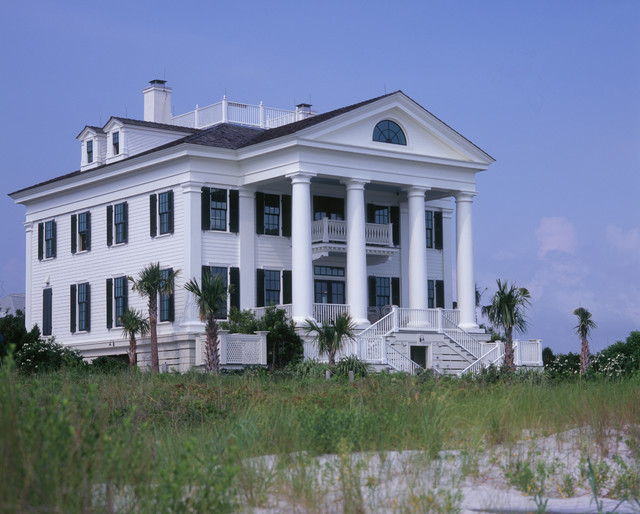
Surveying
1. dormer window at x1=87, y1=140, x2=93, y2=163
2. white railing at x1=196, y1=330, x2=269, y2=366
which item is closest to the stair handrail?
white railing at x1=196, y1=330, x2=269, y2=366

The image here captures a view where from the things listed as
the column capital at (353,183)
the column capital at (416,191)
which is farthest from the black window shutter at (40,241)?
the column capital at (416,191)

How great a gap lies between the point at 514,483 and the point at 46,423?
549 centimetres

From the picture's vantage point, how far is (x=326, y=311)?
40125 mm

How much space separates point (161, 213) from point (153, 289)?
3.76m

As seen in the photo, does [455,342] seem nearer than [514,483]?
No

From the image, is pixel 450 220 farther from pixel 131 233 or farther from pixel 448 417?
pixel 448 417

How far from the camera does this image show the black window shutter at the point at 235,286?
39878 millimetres

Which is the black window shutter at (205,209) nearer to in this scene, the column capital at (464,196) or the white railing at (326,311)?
the white railing at (326,311)

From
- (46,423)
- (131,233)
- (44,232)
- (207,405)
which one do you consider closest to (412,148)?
(131,233)

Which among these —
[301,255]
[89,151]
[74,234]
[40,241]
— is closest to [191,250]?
[301,255]

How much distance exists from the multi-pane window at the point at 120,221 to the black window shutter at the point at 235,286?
5.31 m

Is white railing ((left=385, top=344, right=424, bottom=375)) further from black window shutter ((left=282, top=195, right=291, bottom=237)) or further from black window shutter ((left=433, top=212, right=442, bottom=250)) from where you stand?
black window shutter ((left=433, top=212, right=442, bottom=250))

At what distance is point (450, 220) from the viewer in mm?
48125

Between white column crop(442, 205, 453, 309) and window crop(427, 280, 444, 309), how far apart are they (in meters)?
0.21
